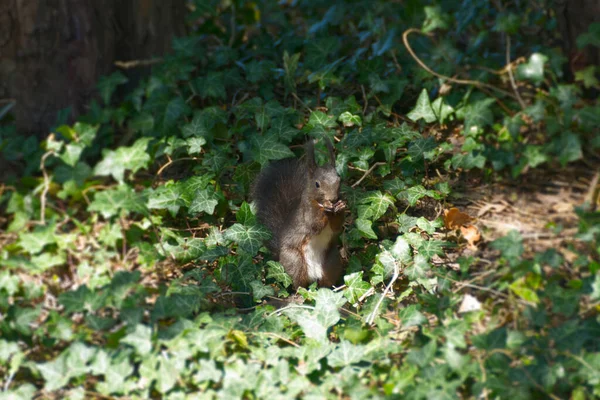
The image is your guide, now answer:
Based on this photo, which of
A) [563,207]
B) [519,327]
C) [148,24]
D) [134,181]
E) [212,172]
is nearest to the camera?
[519,327]

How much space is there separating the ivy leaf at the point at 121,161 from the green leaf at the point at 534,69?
150 cm

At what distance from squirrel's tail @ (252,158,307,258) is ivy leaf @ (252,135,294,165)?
0.20 metres

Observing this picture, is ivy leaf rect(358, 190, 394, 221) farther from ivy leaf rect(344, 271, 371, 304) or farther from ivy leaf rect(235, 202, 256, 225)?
ivy leaf rect(235, 202, 256, 225)

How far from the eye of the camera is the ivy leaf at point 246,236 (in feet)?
10.1

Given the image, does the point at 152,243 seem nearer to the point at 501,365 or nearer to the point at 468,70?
the point at 501,365

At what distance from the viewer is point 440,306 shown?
95.8 inches

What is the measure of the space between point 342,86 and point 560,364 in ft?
7.27

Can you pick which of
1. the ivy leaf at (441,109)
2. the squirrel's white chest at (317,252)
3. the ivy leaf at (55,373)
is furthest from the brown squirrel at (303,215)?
the ivy leaf at (55,373)

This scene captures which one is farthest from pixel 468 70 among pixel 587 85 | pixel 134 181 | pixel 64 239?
pixel 64 239

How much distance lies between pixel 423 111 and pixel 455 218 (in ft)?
2.07

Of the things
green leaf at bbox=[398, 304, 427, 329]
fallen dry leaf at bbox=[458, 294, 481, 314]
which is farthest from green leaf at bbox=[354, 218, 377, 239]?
fallen dry leaf at bbox=[458, 294, 481, 314]

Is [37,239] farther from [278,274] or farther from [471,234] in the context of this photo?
[471,234]

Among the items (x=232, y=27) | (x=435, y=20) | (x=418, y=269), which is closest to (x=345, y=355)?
(x=418, y=269)

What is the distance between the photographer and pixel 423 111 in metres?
3.28
